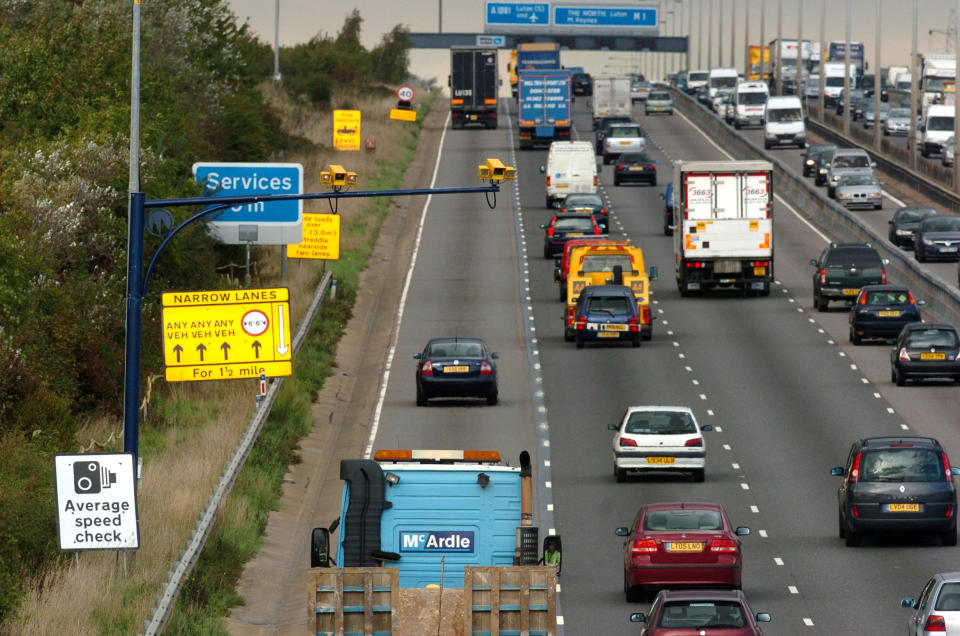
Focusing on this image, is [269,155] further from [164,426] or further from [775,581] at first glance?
[775,581]

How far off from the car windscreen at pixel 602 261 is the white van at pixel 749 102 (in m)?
60.0

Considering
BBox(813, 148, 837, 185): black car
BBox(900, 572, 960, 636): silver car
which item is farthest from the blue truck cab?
BBox(813, 148, 837, 185): black car

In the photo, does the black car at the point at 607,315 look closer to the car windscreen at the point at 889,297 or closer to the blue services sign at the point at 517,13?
the car windscreen at the point at 889,297

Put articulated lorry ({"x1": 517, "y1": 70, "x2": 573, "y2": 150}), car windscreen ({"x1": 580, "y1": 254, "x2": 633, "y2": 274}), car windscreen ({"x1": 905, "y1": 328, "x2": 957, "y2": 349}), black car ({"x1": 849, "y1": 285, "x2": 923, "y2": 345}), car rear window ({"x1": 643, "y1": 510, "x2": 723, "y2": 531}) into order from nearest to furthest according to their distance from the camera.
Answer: car rear window ({"x1": 643, "y1": 510, "x2": 723, "y2": 531})
car windscreen ({"x1": 905, "y1": 328, "x2": 957, "y2": 349})
black car ({"x1": 849, "y1": 285, "x2": 923, "y2": 345})
car windscreen ({"x1": 580, "y1": 254, "x2": 633, "y2": 274})
articulated lorry ({"x1": 517, "y1": 70, "x2": 573, "y2": 150})

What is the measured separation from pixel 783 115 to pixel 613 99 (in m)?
14.9

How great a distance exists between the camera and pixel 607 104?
370ft

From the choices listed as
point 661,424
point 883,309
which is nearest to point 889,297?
point 883,309

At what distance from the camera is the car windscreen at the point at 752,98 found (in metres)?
111

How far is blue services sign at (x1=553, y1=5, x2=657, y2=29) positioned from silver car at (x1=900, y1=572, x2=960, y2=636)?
140664mm

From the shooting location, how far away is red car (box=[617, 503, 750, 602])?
24812 millimetres

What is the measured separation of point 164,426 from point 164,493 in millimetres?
Answer: 8359

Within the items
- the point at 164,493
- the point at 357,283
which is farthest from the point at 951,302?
the point at 164,493

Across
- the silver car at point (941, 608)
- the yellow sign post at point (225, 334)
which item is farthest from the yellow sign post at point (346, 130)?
the silver car at point (941, 608)

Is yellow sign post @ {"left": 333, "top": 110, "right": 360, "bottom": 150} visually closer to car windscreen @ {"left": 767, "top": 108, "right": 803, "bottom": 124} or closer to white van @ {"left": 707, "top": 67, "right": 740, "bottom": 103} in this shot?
car windscreen @ {"left": 767, "top": 108, "right": 803, "bottom": 124}
